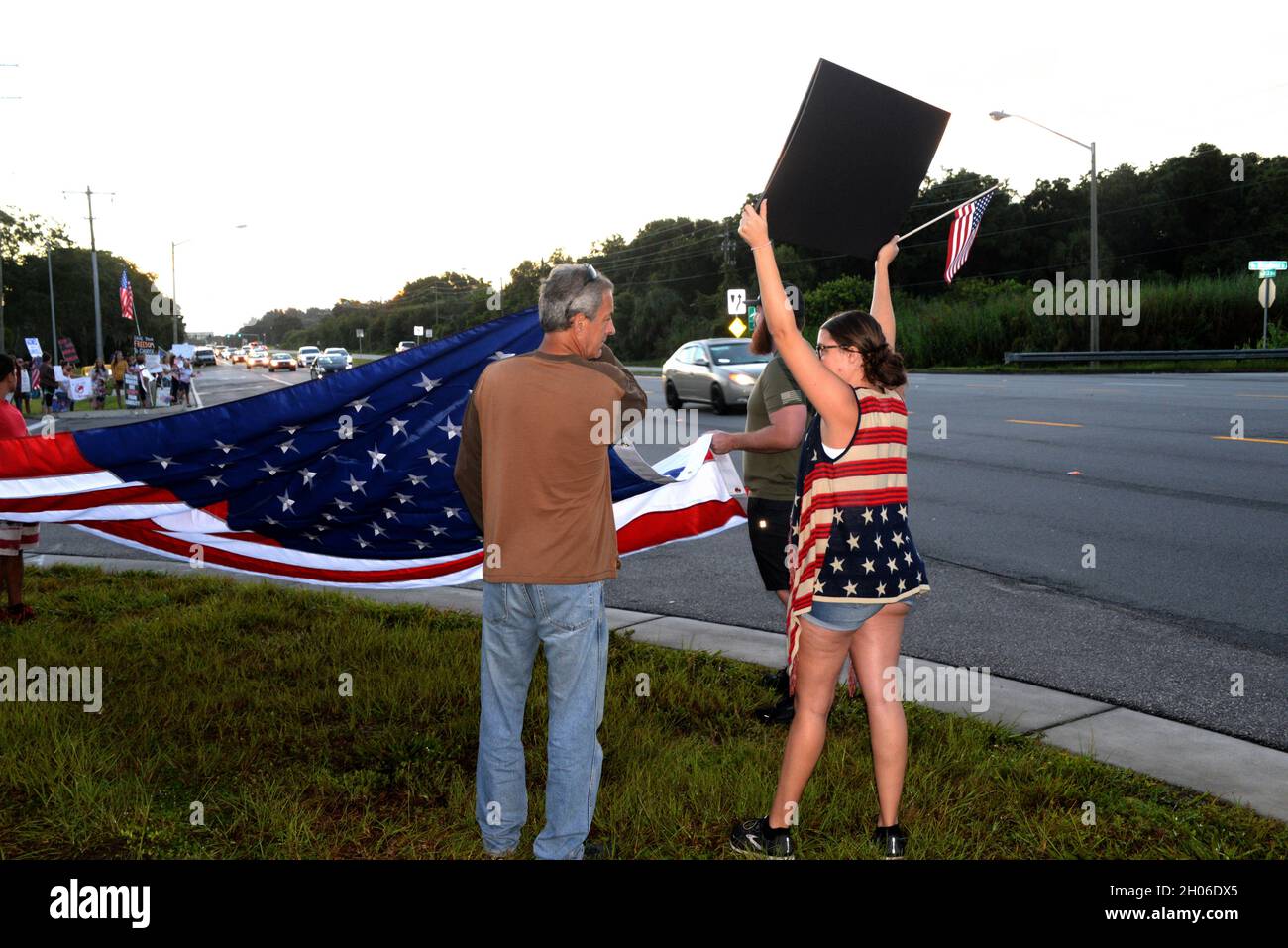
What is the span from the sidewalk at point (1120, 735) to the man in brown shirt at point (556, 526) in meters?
2.23

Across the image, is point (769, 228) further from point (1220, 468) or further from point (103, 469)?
point (1220, 468)

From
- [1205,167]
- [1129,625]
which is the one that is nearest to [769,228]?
[1129,625]

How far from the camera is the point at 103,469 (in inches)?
194

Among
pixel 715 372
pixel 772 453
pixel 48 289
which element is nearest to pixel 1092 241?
pixel 715 372

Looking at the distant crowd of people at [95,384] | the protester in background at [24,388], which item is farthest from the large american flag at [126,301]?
the protester in background at [24,388]

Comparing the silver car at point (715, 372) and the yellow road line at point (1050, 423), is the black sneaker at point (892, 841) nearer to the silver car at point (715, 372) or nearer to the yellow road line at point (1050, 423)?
the yellow road line at point (1050, 423)

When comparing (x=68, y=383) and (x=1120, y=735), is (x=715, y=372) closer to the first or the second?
(x=1120, y=735)

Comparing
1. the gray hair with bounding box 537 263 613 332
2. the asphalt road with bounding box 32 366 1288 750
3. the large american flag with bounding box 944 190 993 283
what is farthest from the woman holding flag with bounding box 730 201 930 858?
the large american flag with bounding box 944 190 993 283

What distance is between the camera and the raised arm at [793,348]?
311 cm

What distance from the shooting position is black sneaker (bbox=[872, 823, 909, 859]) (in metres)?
3.54

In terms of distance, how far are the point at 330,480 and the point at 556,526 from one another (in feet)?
6.81

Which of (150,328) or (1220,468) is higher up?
(150,328)

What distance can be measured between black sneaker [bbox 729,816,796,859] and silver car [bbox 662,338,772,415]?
644 inches

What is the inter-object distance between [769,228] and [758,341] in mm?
1532
